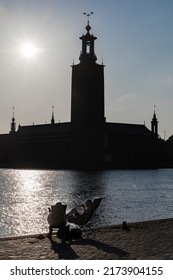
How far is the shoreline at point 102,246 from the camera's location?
897 cm

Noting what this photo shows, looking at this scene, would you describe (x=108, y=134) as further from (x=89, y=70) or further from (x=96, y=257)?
(x=96, y=257)

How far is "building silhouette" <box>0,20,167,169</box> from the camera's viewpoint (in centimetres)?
10869

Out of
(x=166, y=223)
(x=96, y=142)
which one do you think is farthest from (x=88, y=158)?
(x=166, y=223)

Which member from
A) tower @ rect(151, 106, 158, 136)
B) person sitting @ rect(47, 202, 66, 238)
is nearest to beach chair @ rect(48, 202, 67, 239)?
person sitting @ rect(47, 202, 66, 238)

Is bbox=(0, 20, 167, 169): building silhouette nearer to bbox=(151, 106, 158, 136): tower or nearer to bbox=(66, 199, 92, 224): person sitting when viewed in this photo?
bbox=(151, 106, 158, 136): tower

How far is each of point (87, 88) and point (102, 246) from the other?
97.9m

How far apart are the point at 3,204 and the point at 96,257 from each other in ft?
88.4

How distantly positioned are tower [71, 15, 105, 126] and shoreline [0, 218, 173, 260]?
313 feet

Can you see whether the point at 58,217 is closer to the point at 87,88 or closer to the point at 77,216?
the point at 77,216

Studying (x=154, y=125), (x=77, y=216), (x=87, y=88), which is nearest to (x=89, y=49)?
(x=87, y=88)

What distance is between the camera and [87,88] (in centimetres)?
10706

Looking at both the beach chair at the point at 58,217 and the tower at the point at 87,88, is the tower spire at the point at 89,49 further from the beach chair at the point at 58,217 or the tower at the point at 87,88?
the beach chair at the point at 58,217

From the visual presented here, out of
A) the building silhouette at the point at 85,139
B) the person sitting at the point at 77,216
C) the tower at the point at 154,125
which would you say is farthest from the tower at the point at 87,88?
the person sitting at the point at 77,216

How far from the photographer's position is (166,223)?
45.9ft
